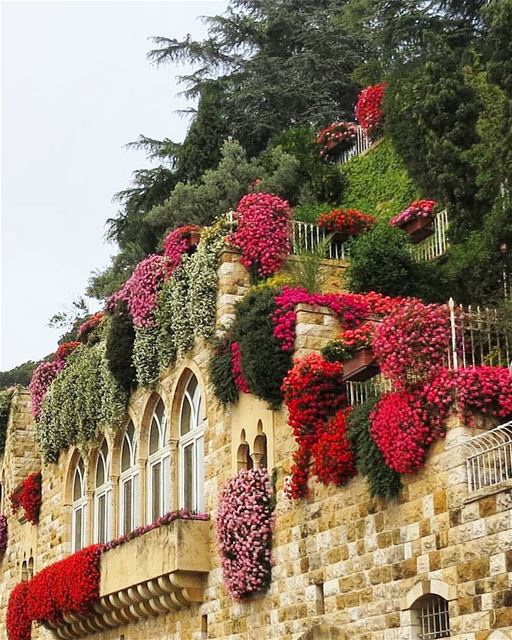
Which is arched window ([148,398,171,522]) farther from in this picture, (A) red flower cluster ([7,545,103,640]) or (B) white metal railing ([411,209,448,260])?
(B) white metal railing ([411,209,448,260])

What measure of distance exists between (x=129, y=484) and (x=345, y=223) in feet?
21.7

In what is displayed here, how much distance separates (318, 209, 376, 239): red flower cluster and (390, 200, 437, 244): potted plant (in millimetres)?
1122

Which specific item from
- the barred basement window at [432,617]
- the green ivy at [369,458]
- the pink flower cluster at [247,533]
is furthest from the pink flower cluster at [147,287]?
the barred basement window at [432,617]

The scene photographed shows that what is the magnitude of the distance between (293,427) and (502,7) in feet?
26.0

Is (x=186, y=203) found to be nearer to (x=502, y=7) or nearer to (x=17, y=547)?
(x=17, y=547)

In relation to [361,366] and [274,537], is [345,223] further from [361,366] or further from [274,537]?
[274,537]

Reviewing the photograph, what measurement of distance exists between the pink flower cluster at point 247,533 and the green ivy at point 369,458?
269 cm

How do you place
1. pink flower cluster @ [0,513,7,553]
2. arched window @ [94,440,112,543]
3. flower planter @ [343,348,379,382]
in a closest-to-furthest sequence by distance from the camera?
1. flower planter @ [343,348,379,382]
2. arched window @ [94,440,112,543]
3. pink flower cluster @ [0,513,7,553]

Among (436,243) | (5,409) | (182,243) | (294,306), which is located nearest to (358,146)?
(436,243)

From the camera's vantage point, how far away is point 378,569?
14.8 metres

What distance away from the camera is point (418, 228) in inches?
910

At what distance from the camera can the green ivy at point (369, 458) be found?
14594mm

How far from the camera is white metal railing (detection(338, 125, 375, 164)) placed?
29266mm

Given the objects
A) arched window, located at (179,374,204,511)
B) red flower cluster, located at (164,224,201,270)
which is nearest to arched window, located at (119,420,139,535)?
arched window, located at (179,374,204,511)
